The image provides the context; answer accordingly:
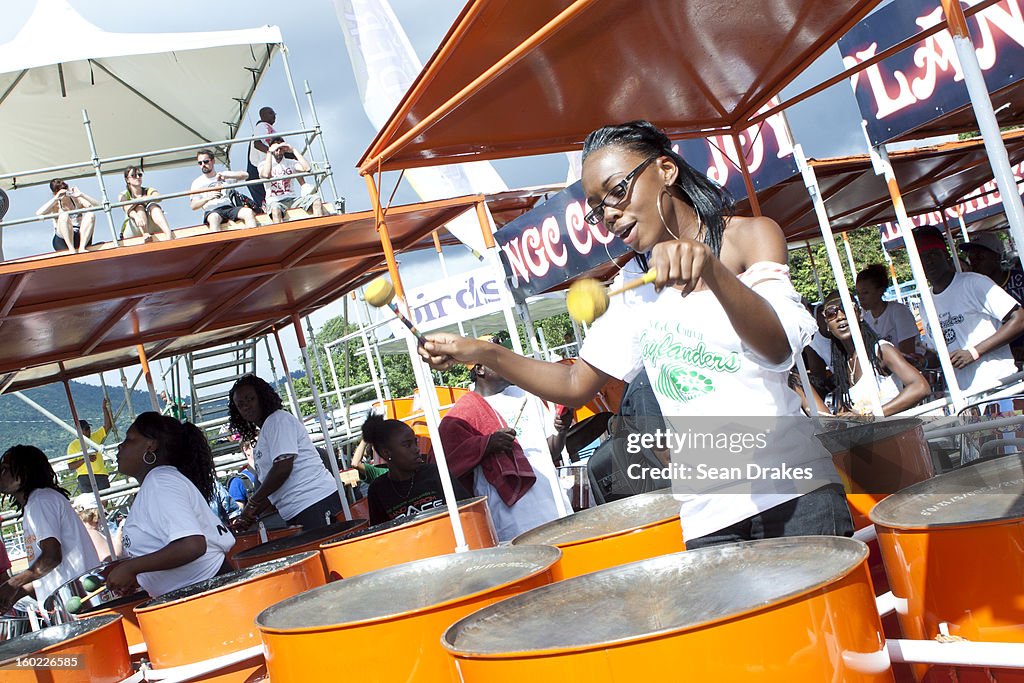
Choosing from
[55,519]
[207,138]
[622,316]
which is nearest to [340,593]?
[622,316]

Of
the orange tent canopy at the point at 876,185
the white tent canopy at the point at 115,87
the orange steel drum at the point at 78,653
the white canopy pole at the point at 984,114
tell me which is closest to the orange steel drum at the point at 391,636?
the orange steel drum at the point at 78,653

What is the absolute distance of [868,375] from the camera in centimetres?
422

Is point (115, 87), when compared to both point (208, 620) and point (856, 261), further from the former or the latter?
point (856, 261)

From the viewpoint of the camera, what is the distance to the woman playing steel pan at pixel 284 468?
14.7 ft

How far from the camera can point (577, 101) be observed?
2.75 meters

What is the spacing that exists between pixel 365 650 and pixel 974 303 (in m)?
3.49

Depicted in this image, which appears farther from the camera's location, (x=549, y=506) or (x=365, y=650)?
(x=549, y=506)

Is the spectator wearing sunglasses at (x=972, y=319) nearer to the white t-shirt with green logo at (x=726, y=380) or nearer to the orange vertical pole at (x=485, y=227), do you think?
the orange vertical pole at (x=485, y=227)

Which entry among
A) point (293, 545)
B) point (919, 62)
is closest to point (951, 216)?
point (919, 62)

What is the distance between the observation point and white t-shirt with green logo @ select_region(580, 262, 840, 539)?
4.35ft

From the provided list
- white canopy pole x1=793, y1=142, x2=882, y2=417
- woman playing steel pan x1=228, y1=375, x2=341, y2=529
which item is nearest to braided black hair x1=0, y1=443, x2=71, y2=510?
woman playing steel pan x1=228, y1=375, x2=341, y2=529

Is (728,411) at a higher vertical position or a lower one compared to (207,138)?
lower

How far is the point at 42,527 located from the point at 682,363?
11.3ft

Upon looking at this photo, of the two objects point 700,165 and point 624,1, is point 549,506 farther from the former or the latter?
point 700,165
